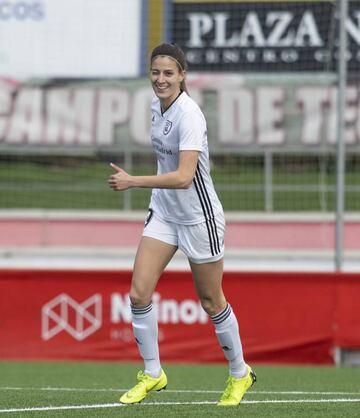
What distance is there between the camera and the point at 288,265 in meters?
18.3

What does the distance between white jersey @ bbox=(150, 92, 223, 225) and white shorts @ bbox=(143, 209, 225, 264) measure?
0.04 m

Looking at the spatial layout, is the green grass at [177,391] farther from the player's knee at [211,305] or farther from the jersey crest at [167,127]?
the jersey crest at [167,127]

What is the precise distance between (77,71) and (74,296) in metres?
6.89

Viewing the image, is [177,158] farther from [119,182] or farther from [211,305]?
[211,305]

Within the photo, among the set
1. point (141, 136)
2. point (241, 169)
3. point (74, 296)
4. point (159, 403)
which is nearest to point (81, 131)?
point (141, 136)

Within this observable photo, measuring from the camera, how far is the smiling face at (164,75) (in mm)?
7355

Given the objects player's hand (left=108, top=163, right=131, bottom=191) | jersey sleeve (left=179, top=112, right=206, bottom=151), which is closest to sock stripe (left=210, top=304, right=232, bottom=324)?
jersey sleeve (left=179, top=112, right=206, bottom=151)

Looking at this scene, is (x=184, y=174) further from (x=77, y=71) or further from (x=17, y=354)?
(x=77, y=71)

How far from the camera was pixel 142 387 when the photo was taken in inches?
298

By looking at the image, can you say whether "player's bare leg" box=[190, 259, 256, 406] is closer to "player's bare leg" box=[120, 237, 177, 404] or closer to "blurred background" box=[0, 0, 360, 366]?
"player's bare leg" box=[120, 237, 177, 404]

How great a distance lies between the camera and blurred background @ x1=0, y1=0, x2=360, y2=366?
17594 millimetres

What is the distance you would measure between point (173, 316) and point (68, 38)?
280 inches

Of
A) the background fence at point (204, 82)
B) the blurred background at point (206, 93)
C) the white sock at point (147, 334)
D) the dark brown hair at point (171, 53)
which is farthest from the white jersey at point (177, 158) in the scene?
the background fence at point (204, 82)

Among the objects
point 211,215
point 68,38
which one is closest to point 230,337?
point 211,215
